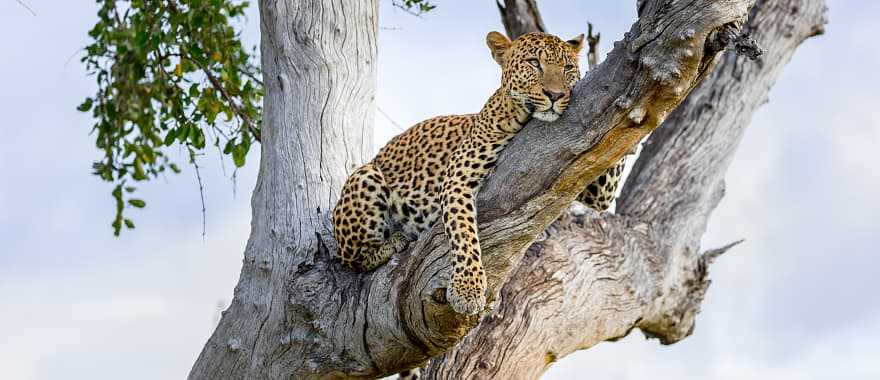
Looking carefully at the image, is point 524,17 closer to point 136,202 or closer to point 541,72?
point 136,202

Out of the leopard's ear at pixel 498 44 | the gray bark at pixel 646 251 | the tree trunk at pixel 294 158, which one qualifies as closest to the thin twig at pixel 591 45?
the gray bark at pixel 646 251

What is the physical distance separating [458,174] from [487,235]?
13.8 inches

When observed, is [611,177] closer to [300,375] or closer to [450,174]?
[450,174]

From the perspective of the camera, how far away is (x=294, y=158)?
27.0ft

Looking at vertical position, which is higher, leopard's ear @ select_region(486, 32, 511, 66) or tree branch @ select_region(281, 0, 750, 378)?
leopard's ear @ select_region(486, 32, 511, 66)

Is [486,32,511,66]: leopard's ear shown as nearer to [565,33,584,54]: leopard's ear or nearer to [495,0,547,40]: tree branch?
[565,33,584,54]: leopard's ear

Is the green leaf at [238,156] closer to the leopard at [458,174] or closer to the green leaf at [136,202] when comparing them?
the green leaf at [136,202]

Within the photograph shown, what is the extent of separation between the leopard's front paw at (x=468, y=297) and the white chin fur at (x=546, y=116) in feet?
2.90

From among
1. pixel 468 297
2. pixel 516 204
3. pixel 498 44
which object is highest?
pixel 498 44

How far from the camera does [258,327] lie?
7.82 meters

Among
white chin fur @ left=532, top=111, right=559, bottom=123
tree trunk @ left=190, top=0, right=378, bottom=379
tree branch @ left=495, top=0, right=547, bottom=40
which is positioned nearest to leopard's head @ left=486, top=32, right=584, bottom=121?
white chin fur @ left=532, top=111, right=559, bottom=123

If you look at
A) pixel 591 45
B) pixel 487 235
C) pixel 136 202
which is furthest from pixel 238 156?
pixel 487 235

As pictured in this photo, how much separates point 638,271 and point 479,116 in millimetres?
3219

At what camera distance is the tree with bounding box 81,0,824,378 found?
570cm
